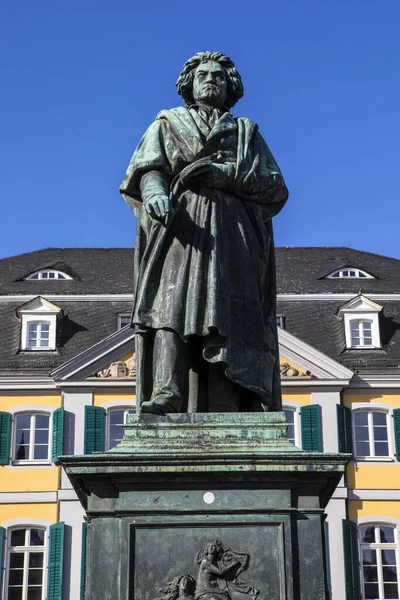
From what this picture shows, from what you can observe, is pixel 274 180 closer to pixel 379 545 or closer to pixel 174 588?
pixel 174 588

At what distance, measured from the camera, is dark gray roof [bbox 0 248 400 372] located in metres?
35.3

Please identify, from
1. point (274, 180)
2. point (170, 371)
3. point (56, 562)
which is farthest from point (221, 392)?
point (56, 562)

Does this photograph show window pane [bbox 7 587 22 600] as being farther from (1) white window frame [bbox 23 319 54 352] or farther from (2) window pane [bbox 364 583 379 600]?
(2) window pane [bbox 364 583 379 600]

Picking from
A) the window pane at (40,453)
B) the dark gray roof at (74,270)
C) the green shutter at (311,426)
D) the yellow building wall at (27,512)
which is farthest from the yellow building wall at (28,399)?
the green shutter at (311,426)

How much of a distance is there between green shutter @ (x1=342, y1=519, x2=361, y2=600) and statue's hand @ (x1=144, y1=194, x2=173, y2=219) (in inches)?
991

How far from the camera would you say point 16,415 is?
33781 mm

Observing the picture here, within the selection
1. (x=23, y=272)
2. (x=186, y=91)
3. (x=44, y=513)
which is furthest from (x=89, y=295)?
(x=186, y=91)

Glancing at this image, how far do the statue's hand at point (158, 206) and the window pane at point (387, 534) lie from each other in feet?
87.4

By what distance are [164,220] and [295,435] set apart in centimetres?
2628

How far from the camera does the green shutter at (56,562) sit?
31.2 metres

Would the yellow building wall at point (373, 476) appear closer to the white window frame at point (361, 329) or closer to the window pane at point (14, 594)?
the white window frame at point (361, 329)

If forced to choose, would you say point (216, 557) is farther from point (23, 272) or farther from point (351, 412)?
point (23, 272)

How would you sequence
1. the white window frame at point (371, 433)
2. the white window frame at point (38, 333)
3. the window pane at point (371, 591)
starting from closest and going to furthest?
the window pane at point (371, 591) → the white window frame at point (371, 433) → the white window frame at point (38, 333)

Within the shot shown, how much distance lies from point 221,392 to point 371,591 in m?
25.7
